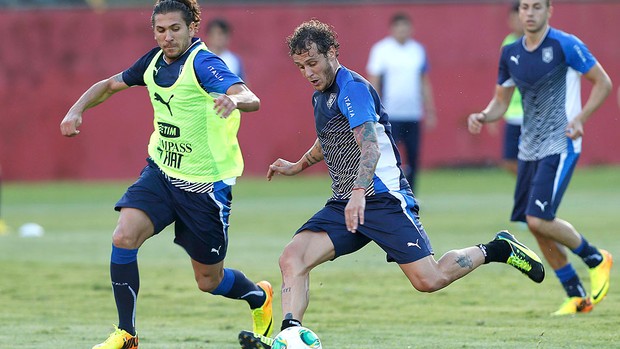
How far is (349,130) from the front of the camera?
283 inches

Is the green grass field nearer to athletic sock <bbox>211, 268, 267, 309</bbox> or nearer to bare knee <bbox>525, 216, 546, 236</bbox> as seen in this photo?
athletic sock <bbox>211, 268, 267, 309</bbox>

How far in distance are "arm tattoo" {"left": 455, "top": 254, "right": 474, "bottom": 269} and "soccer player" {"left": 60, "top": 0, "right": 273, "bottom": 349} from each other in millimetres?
1521

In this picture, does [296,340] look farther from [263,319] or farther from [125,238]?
[263,319]

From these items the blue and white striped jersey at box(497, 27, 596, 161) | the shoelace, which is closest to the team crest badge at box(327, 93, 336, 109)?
the shoelace

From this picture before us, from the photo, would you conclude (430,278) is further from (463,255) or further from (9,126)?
(9,126)

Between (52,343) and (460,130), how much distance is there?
1846cm

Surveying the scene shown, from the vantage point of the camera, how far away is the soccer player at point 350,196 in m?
6.92

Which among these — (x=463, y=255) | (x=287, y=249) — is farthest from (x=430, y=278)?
(x=287, y=249)

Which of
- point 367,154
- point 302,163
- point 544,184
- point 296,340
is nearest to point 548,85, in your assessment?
point 544,184

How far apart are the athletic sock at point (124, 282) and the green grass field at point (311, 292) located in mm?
373

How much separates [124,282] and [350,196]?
5.05ft

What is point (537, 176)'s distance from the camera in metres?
9.22

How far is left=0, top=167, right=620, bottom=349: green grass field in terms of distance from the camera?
8008mm

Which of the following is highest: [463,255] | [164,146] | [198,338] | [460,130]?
[164,146]
